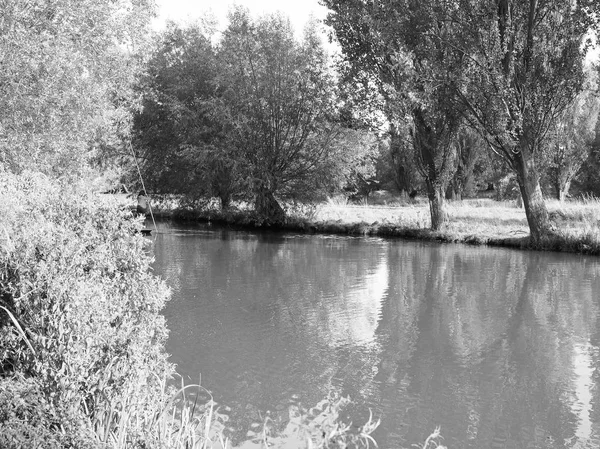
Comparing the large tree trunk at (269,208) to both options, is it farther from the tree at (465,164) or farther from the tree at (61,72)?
the tree at (465,164)

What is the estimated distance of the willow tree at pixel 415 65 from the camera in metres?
19.7

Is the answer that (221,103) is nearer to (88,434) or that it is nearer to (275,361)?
(275,361)

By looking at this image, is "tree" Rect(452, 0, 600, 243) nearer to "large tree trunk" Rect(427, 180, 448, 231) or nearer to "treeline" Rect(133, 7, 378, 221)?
"large tree trunk" Rect(427, 180, 448, 231)

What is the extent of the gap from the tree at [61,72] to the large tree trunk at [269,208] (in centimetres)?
1113

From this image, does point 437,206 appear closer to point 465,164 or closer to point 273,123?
point 273,123

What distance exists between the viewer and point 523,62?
60.6 ft

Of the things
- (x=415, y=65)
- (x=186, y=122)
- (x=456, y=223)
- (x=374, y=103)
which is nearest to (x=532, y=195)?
(x=456, y=223)

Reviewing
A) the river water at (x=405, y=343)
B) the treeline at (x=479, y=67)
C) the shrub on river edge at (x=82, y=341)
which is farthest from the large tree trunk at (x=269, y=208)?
the shrub on river edge at (x=82, y=341)

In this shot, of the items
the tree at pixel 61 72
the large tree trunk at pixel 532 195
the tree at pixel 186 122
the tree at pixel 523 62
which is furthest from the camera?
the tree at pixel 186 122

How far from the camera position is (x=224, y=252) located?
19.1 metres

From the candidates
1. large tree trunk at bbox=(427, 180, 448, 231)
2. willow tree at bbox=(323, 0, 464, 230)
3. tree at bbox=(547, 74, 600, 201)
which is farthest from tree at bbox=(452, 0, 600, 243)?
tree at bbox=(547, 74, 600, 201)

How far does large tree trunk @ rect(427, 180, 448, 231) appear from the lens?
22.9m

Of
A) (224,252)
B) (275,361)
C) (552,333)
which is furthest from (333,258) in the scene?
(275,361)

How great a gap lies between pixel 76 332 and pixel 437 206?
20206 mm
